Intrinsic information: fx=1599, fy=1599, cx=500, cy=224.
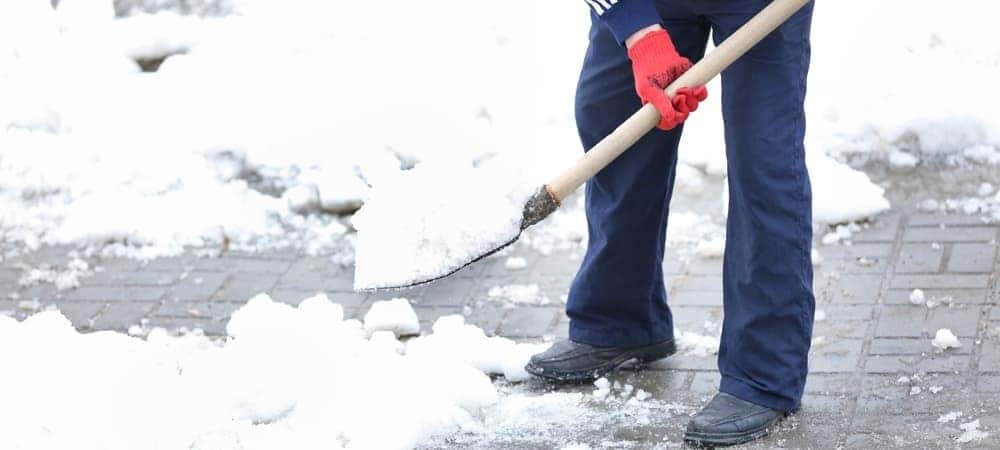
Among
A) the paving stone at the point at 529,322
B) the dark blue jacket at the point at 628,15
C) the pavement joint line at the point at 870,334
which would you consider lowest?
the paving stone at the point at 529,322

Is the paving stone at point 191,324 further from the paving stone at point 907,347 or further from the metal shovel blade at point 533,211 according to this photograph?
the paving stone at point 907,347

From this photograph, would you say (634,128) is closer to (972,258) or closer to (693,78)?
(693,78)

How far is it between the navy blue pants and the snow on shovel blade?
39cm

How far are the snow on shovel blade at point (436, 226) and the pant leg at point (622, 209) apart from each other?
0.37 m

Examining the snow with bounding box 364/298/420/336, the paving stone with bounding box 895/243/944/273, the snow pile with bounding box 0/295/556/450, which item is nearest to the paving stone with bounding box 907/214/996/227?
the paving stone with bounding box 895/243/944/273

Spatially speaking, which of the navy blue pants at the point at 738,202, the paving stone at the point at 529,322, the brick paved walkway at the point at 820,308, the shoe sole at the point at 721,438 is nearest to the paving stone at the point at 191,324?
the brick paved walkway at the point at 820,308

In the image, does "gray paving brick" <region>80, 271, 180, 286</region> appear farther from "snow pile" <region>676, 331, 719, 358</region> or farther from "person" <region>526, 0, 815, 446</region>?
"snow pile" <region>676, 331, 719, 358</region>

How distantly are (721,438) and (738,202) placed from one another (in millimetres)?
553

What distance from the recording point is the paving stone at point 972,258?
181 inches

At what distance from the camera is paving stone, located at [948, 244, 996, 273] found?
15.1 feet

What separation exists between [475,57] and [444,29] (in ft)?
1.04

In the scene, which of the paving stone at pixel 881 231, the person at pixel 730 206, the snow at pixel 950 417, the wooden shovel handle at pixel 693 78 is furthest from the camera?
the paving stone at pixel 881 231

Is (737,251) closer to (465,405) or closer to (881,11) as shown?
(465,405)

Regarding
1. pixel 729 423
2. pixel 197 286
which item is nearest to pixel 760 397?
pixel 729 423
